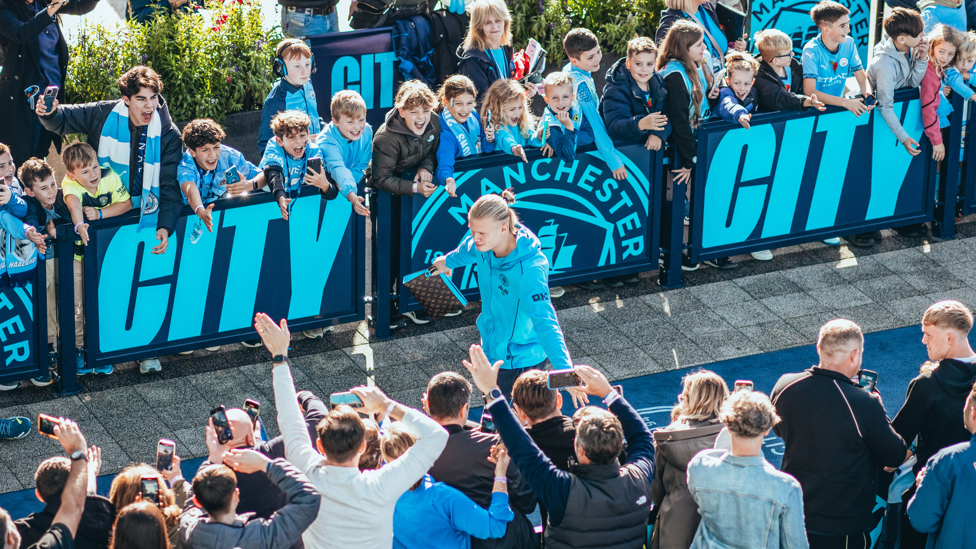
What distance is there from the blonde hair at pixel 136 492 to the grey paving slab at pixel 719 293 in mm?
6123

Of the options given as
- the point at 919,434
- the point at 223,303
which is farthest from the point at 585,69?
the point at 919,434

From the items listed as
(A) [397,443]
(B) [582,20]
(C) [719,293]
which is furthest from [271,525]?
(B) [582,20]

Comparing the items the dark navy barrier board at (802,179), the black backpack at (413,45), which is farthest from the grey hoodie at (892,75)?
the black backpack at (413,45)

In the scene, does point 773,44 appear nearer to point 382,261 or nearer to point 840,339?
point 382,261

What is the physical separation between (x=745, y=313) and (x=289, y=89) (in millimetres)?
4370

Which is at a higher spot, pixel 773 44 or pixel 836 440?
pixel 773 44

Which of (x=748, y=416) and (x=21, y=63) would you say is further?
(x=21, y=63)

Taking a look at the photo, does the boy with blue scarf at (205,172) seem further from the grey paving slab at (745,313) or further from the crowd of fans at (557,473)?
the grey paving slab at (745,313)

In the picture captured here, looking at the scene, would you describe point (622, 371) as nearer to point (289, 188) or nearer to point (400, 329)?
point (400, 329)

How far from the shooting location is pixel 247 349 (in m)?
9.60

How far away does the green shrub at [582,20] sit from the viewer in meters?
14.4

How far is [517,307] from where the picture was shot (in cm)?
721

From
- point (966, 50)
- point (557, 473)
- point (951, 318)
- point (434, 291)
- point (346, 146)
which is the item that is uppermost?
point (966, 50)

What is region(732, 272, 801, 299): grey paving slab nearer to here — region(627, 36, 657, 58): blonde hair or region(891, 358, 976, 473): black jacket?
region(627, 36, 657, 58): blonde hair
